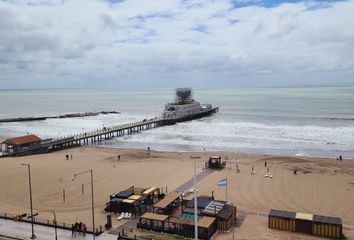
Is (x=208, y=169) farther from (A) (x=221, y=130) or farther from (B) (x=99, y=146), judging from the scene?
(A) (x=221, y=130)

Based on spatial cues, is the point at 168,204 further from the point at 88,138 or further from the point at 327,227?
the point at 88,138

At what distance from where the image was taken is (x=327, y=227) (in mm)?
24250

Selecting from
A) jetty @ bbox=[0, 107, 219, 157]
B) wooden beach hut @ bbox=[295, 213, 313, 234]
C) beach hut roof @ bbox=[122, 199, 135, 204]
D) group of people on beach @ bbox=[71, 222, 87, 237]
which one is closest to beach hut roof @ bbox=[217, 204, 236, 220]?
wooden beach hut @ bbox=[295, 213, 313, 234]

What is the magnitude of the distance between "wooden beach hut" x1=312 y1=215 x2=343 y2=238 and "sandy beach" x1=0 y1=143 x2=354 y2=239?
1.09m

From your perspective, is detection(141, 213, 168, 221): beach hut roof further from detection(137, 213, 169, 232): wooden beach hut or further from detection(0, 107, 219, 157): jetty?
detection(0, 107, 219, 157): jetty

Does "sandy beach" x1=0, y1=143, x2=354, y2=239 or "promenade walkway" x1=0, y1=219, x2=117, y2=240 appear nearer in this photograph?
"promenade walkway" x1=0, y1=219, x2=117, y2=240

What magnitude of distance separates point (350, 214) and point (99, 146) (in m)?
45.5

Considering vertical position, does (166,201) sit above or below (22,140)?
below

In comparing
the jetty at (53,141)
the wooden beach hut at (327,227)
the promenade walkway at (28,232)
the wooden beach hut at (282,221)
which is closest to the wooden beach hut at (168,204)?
the promenade walkway at (28,232)

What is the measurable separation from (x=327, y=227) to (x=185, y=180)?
53.4 ft

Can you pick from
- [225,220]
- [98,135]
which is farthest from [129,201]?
[98,135]

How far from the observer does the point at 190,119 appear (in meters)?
106

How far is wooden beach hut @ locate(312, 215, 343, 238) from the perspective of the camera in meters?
23.9

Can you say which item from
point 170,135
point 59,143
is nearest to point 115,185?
point 59,143
